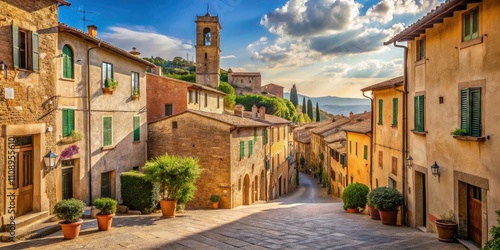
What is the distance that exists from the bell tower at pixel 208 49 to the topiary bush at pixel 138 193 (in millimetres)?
58338

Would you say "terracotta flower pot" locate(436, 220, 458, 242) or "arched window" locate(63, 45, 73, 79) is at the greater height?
"arched window" locate(63, 45, 73, 79)

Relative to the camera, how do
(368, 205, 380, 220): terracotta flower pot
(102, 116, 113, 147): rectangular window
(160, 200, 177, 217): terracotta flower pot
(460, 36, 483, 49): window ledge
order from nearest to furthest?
(460, 36, 483, 49): window ledge
(160, 200, 177, 217): terracotta flower pot
(368, 205, 380, 220): terracotta flower pot
(102, 116, 113, 147): rectangular window

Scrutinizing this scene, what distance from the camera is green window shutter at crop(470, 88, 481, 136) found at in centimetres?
1030

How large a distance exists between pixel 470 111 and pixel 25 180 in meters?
14.8

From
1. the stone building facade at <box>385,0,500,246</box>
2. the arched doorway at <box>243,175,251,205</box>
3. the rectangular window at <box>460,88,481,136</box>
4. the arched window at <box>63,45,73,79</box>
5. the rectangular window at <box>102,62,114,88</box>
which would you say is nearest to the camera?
the stone building facade at <box>385,0,500,246</box>

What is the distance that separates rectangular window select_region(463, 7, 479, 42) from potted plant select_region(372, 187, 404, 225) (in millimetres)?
7369

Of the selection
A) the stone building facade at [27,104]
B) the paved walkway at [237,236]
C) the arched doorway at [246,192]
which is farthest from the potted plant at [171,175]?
the arched doorway at [246,192]

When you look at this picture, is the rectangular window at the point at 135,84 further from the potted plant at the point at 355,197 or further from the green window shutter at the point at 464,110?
the green window shutter at the point at 464,110

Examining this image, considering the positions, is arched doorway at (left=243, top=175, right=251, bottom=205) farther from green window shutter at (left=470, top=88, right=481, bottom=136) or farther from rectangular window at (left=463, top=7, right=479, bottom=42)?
rectangular window at (left=463, top=7, right=479, bottom=42)

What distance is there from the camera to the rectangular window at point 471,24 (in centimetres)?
1051

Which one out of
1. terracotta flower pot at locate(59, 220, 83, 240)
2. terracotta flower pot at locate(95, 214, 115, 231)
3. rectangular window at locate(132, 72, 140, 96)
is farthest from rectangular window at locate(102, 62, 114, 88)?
terracotta flower pot at locate(59, 220, 83, 240)

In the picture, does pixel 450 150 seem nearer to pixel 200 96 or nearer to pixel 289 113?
pixel 200 96

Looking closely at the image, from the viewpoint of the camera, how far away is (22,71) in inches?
497

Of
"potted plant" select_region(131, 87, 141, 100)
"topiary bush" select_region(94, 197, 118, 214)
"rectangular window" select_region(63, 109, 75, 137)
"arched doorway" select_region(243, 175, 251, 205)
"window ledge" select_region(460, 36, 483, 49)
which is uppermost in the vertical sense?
"window ledge" select_region(460, 36, 483, 49)
